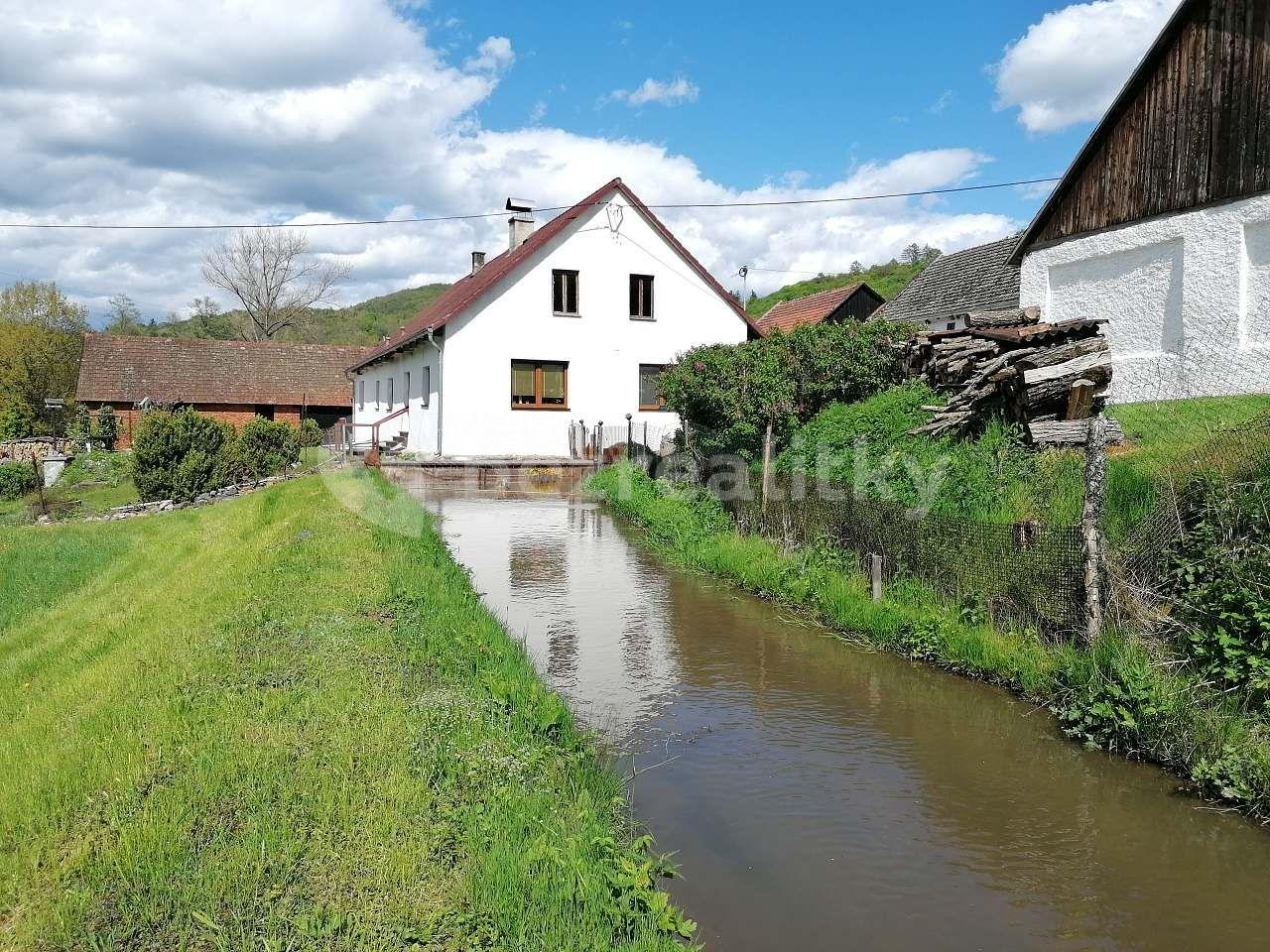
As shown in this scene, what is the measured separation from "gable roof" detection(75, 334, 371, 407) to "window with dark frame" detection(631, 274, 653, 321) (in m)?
19.0

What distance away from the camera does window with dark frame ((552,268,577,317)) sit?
27.3 metres

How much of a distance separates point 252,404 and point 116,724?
42293mm

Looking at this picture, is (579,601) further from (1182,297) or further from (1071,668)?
(1182,297)

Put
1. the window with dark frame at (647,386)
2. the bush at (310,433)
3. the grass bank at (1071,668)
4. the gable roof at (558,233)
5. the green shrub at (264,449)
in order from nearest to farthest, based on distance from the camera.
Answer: the grass bank at (1071,668) < the green shrub at (264,449) < the gable roof at (558,233) < the window with dark frame at (647,386) < the bush at (310,433)

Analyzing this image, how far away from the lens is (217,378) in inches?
1758

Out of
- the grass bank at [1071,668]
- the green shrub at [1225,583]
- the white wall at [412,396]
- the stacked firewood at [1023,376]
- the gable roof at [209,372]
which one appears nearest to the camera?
the grass bank at [1071,668]

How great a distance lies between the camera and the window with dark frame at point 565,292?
27.3m

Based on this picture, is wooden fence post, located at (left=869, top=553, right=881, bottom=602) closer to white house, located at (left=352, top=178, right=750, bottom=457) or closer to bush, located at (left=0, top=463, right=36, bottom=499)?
white house, located at (left=352, top=178, right=750, bottom=457)

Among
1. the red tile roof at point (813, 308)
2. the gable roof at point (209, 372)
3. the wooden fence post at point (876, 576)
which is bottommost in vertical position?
the wooden fence post at point (876, 576)

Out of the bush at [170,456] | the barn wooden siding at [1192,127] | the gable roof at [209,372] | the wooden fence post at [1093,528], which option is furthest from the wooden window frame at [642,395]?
the wooden fence post at [1093,528]

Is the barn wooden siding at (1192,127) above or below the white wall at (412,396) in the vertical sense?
above

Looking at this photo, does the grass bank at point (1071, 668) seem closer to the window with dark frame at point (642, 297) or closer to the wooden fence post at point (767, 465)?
the wooden fence post at point (767, 465)

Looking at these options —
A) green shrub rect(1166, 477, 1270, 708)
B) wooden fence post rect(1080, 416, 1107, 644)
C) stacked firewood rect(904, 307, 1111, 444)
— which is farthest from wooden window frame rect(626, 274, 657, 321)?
green shrub rect(1166, 477, 1270, 708)

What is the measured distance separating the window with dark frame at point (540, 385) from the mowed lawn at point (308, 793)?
61.7 ft
